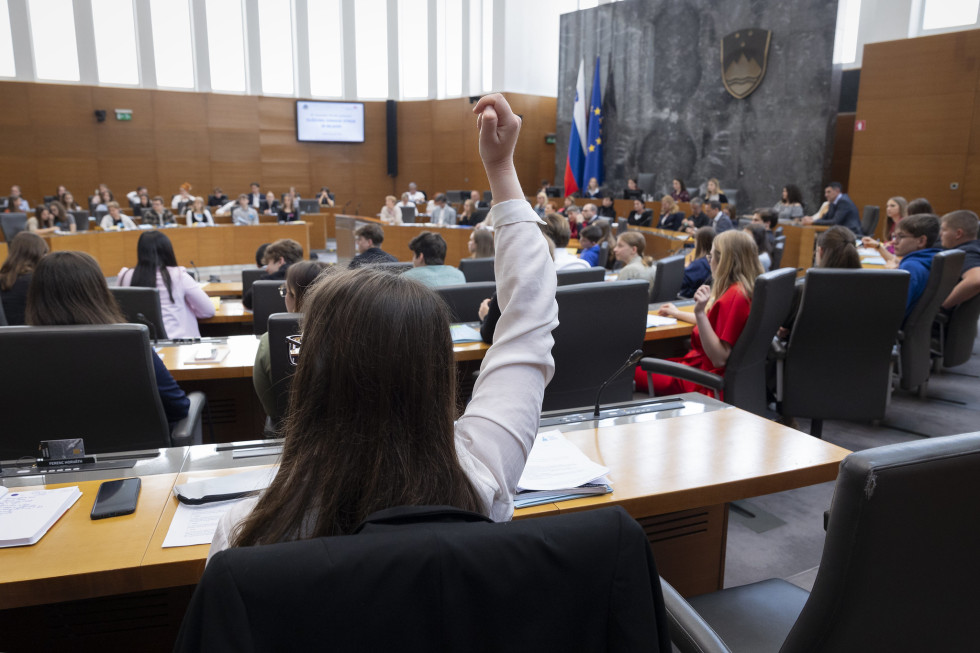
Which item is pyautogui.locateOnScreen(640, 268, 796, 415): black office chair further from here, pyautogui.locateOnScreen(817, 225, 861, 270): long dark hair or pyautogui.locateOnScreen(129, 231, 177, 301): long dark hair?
pyautogui.locateOnScreen(129, 231, 177, 301): long dark hair

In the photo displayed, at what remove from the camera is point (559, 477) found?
5.32ft

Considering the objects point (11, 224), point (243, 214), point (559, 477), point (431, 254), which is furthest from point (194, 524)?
point (243, 214)

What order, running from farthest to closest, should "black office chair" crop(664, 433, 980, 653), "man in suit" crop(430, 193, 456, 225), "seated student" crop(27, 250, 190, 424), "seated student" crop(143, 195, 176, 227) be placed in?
"man in suit" crop(430, 193, 456, 225) < "seated student" crop(143, 195, 176, 227) < "seated student" crop(27, 250, 190, 424) < "black office chair" crop(664, 433, 980, 653)

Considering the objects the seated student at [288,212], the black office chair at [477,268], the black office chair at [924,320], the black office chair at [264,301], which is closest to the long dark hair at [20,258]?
the black office chair at [264,301]

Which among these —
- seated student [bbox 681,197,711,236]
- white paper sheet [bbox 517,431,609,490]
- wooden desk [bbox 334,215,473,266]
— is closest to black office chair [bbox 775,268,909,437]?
white paper sheet [bbox 517,431,609,490]

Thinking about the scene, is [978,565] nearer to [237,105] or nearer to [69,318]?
[69,318]

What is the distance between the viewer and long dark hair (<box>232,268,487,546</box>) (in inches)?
31.0

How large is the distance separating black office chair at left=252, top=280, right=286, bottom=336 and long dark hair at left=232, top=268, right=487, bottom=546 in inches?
118

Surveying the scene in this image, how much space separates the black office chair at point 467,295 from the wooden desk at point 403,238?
6.50 m

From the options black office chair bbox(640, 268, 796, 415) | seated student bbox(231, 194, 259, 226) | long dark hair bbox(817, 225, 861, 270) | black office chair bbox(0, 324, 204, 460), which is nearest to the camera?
black office chair bbox(0, 324, 204, 460)

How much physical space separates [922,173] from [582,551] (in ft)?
37.3

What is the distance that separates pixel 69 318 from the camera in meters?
2.22

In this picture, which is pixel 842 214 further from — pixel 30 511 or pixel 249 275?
pixel 30 511

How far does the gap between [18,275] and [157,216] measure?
8.09 m
